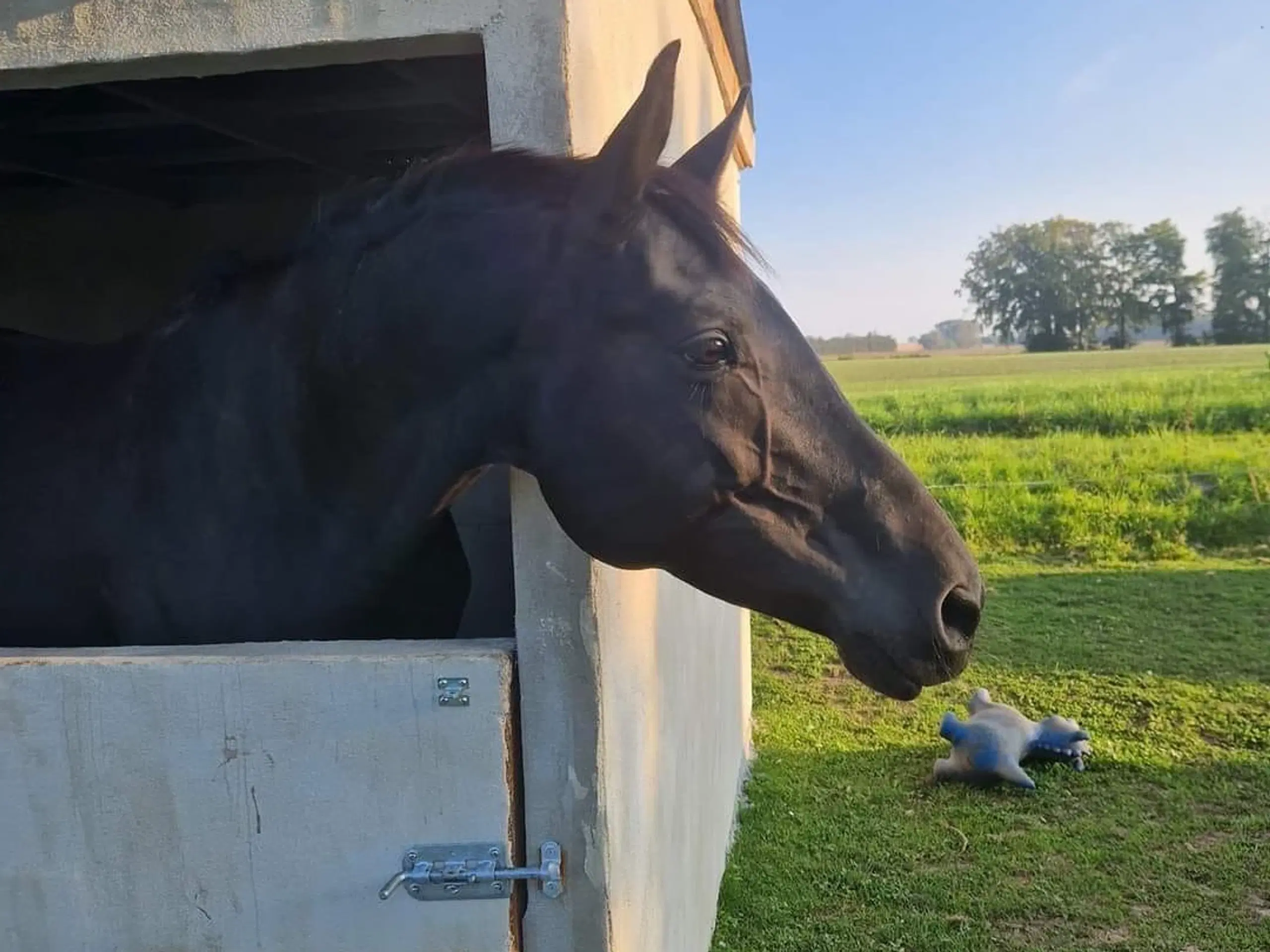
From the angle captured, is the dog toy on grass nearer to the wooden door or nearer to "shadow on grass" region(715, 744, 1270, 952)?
"shadow on grass" region(715, 744, 1270, 952)

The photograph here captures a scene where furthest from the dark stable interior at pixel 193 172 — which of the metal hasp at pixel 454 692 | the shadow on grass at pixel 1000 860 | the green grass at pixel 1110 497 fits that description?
the green grass at pixel 1110 497

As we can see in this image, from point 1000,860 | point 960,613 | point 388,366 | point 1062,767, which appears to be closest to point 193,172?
point 388,366

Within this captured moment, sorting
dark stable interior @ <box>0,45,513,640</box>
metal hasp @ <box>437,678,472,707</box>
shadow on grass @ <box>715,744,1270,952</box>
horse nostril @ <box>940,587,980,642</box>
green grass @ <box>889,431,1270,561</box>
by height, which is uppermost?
dark stable interior @ <box>0,45,513,640</box>

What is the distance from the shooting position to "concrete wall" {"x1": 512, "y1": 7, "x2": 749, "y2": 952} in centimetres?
145

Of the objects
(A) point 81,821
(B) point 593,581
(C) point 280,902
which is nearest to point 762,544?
(B) point 593,581

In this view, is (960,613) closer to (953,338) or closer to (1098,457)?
(1098,457)

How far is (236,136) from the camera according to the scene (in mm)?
2693

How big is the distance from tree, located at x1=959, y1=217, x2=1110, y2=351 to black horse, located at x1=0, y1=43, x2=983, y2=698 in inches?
1823

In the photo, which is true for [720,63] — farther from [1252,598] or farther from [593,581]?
[1252,598]

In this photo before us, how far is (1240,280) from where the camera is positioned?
37125mm

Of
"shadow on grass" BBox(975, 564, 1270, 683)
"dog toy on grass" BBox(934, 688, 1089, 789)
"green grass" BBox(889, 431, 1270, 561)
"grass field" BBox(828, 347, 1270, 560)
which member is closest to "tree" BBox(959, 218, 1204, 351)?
"grass field" BBox(828, 347, 1270, 560)

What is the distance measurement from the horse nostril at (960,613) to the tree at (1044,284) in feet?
152

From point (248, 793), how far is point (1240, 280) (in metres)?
43.9

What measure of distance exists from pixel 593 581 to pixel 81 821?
86 centimetres
